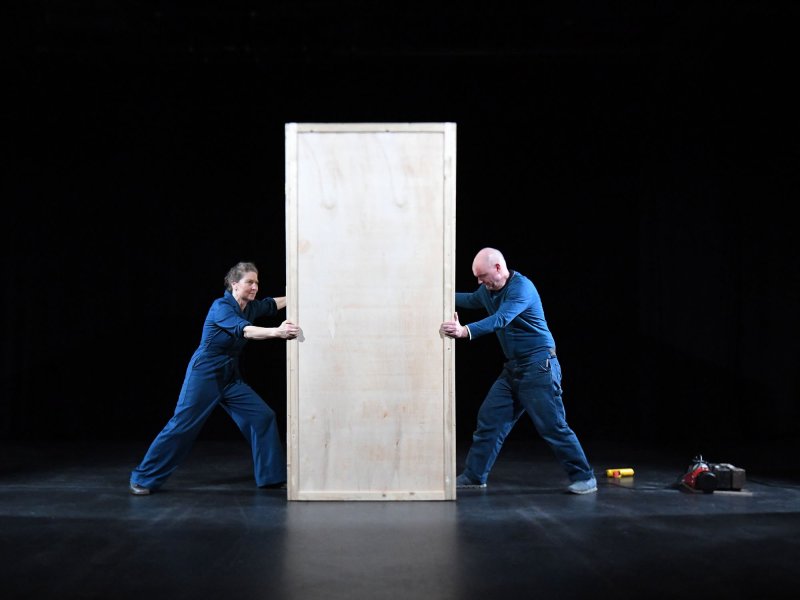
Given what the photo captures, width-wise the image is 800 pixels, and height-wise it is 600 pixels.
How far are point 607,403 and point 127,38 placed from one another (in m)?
4.89

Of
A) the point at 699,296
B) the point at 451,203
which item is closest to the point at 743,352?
the point at 699,296

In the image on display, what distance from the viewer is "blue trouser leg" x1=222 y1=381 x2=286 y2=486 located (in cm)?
527

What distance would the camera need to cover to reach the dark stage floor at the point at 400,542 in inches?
130

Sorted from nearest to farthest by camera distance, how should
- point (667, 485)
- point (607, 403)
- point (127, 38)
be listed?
point (667, 485)
point (127, 38)
point (607, 403)

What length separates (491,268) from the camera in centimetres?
506

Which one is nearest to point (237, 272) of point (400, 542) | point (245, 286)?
point (245, 286)

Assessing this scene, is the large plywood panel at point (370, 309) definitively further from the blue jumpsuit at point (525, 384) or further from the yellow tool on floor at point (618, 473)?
the yellow tool on floor at point (618, 473)

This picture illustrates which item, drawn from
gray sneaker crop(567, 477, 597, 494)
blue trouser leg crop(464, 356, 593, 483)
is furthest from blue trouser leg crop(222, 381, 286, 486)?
gray sneaker crop(567, 477, 597, 494)

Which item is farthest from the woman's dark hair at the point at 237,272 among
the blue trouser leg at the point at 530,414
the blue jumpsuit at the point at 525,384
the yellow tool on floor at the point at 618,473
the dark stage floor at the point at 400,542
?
the yellow tool on floor at the point at 618,473

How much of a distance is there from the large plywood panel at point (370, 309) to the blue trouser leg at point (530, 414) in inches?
21.0

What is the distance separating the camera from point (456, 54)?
7.53m

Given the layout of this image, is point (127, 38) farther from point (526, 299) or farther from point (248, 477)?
point (526, 299)

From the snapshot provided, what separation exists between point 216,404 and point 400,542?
1687 millimetres

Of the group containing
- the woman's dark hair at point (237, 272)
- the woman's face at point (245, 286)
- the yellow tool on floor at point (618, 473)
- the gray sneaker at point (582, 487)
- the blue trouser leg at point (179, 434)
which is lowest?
the yellow tool on floor at point (618, 473)
